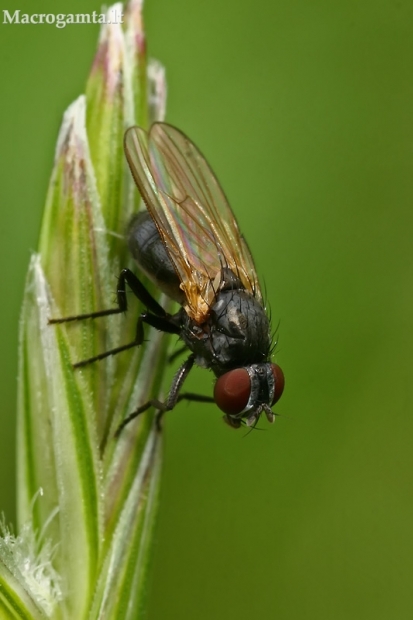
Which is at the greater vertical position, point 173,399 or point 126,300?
point 126,300

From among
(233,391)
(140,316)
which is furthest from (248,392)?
(140,316)

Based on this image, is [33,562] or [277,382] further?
[277,382]

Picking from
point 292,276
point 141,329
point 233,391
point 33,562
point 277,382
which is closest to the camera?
point 33,562

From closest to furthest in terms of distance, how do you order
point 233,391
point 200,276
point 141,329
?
1. point 141,329
2. point 233,391
3. point 200,276

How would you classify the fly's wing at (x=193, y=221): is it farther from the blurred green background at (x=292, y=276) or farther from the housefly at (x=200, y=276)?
the blurred green background at (x=292, y=276)

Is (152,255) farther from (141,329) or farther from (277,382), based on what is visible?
(277,382)

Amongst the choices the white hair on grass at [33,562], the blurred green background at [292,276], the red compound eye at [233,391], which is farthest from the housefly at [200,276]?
the white hair on grass at [33,562]

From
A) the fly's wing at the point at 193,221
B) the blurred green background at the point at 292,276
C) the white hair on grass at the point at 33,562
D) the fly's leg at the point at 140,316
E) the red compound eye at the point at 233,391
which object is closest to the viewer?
the white hair on grass at the point at 33,562

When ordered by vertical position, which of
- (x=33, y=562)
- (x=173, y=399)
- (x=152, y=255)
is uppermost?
(x=152, y=255)
